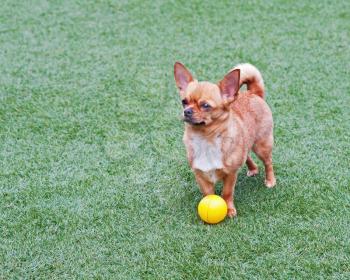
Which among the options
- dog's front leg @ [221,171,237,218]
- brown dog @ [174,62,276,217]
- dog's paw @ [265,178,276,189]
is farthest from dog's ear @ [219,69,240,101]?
dog's paw @ [265,178,276,189]

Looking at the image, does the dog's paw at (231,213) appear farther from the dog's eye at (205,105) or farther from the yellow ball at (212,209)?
the dog's eye at (205,105)

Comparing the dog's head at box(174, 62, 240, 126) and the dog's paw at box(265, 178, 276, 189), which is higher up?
the dog's head at box(174, 62, 240, 126)

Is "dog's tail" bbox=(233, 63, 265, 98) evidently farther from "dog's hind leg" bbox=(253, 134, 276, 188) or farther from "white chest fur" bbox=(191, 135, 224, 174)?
"white chest fur" bbox=(191, 135, 224, 174)

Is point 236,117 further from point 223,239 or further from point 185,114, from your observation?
point 223,239

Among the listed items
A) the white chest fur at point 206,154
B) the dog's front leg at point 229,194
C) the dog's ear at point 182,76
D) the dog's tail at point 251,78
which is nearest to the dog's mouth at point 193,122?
the white chest fur at point 206,154

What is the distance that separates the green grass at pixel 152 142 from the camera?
9.69 ft

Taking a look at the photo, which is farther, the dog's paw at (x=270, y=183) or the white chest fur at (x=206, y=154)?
the dog's paw at (x=270, y=183)

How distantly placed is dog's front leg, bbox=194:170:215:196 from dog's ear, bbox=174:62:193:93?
0.48 meters

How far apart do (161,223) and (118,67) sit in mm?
2377

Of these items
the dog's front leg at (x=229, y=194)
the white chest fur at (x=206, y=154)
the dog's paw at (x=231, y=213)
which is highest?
the white chest fur at (x=206, y=154)

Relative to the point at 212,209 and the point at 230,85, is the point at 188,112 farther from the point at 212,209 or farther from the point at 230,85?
the point at 212,209

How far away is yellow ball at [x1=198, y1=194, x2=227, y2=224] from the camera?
3107mm

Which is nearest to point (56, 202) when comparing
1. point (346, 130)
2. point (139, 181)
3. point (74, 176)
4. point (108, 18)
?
point (74, 176)

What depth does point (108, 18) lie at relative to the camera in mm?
6359
